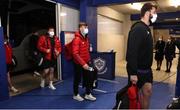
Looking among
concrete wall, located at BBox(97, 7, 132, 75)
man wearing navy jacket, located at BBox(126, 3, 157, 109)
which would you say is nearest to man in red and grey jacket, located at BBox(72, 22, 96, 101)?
man wearing navy jacket, located at BBox(126, 3, 157, 109)

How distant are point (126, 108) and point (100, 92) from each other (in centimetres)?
245

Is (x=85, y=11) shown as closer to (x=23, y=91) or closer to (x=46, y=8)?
(x=46, y=8)

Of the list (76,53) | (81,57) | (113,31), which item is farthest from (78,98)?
(113,31)

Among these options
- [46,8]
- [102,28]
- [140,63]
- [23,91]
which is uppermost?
[46,8]

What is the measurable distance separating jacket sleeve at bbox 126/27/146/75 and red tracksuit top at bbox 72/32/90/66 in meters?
1.51

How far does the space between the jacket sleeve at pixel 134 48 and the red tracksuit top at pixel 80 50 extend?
1.51 metres

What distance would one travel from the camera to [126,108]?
8.80ft

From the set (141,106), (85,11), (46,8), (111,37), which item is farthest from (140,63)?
(111,37)

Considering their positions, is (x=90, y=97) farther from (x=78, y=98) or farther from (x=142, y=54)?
(x=142, y=54)

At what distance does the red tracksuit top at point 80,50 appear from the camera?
4.08 metres

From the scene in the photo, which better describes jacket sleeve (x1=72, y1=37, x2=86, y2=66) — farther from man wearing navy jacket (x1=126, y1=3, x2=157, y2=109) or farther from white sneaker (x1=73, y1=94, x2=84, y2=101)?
man wearing navy jacket (x1=126, y1=3, x2=157, y2=109)

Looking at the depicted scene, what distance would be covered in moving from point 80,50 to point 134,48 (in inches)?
67.6

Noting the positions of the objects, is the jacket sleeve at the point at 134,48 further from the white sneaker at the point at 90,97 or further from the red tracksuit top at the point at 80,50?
the white sneaker at the point at 90,97

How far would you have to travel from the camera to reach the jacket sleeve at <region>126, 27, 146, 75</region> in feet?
8.66
